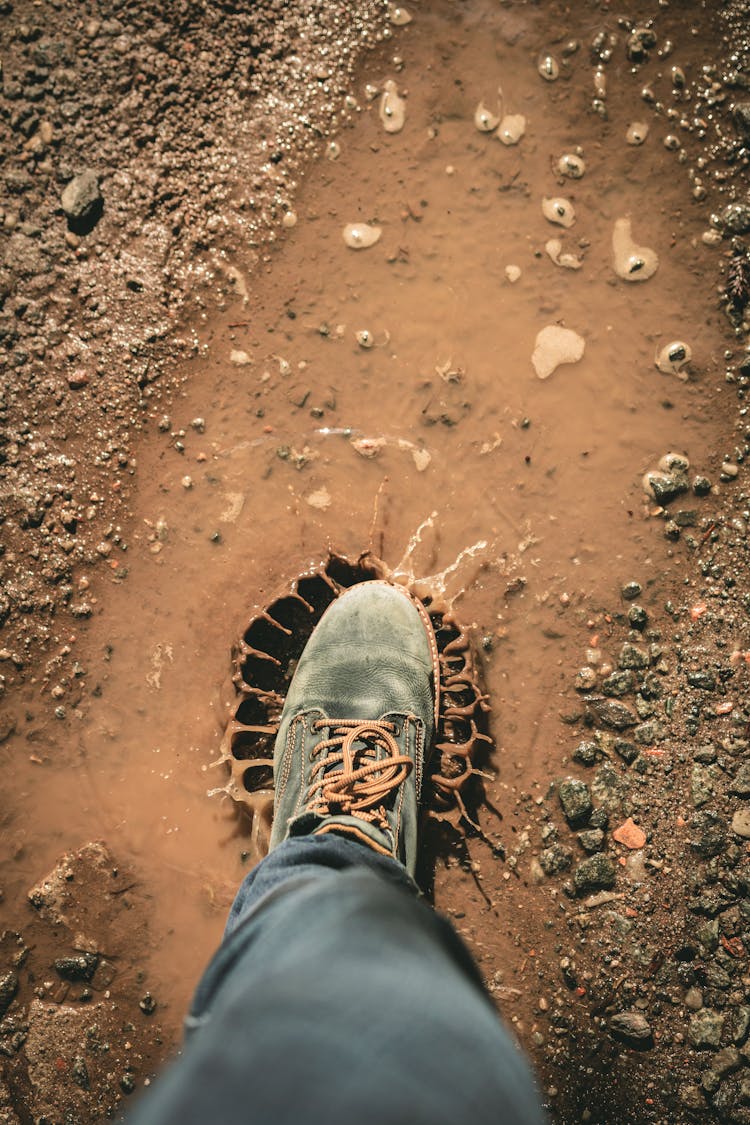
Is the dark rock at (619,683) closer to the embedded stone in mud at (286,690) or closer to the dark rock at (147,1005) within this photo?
the embedded stone in mud at (286,690)

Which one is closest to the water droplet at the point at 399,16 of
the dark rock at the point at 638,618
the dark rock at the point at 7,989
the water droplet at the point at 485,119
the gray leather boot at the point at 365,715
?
the water droplet at the point at 485,119

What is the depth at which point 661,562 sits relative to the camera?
7.71 ft

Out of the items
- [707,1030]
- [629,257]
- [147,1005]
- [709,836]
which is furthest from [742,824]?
[147,1005]

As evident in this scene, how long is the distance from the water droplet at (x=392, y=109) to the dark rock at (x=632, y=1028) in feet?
10.0

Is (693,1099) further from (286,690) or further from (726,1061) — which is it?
(286,690)

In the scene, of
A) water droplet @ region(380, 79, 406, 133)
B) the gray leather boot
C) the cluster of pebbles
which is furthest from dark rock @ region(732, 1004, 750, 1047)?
water droplet @ region(380, 79, 406, 133)

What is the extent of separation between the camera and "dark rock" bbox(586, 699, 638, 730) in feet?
7.56

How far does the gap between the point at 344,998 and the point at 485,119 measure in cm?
264

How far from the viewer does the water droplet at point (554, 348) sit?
7.93ft

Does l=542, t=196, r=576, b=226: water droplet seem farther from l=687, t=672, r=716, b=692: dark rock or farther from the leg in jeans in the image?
the leg in jeans

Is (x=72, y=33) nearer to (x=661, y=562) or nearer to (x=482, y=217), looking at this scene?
(x=482, y=217)

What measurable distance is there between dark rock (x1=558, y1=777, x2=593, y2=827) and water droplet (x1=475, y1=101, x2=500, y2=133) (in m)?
2.27

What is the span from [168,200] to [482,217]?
3.63 feet

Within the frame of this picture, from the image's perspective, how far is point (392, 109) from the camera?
2.43 m
